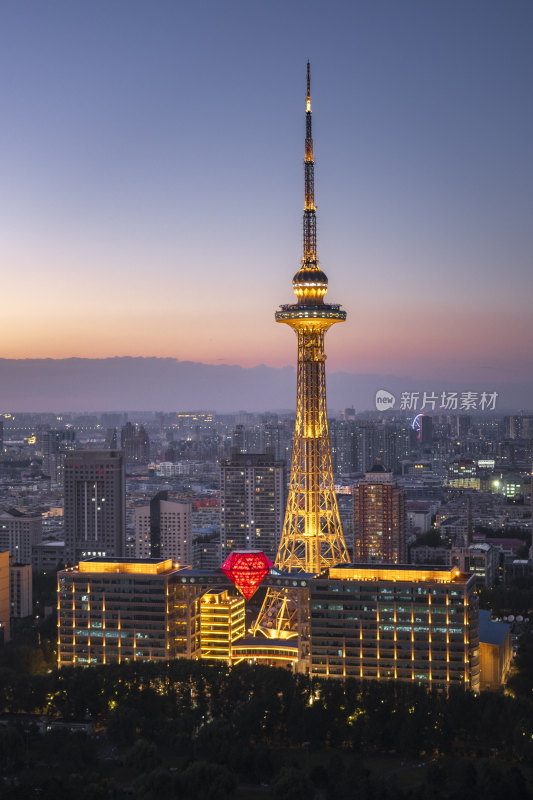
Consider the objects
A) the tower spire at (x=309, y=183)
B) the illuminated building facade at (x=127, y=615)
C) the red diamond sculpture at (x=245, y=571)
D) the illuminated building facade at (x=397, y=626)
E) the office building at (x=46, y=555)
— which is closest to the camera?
the illuminated building facade at (x=397, y=626)

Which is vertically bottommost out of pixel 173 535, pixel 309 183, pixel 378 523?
pixel 173 535

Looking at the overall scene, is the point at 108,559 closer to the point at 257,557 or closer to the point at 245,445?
the point at 257,557

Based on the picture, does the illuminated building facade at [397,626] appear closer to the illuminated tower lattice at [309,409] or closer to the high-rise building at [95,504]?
the illuminated tower lattice at [309,409]

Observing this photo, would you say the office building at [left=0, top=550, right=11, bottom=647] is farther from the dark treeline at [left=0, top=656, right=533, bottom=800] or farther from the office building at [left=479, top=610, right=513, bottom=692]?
the office building at [left=479, top=610, right=513, bottom=692]

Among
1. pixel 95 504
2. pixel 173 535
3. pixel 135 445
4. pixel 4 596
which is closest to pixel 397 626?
pixel 4 596

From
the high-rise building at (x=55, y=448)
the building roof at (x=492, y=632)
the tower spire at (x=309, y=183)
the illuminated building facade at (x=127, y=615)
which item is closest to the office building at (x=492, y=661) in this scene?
the building roof at (x=492, y=632)

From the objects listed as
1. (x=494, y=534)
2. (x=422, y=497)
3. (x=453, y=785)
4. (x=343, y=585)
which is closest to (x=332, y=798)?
(x=453, y=785)

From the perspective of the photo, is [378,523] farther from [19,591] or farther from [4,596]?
[4,596]
